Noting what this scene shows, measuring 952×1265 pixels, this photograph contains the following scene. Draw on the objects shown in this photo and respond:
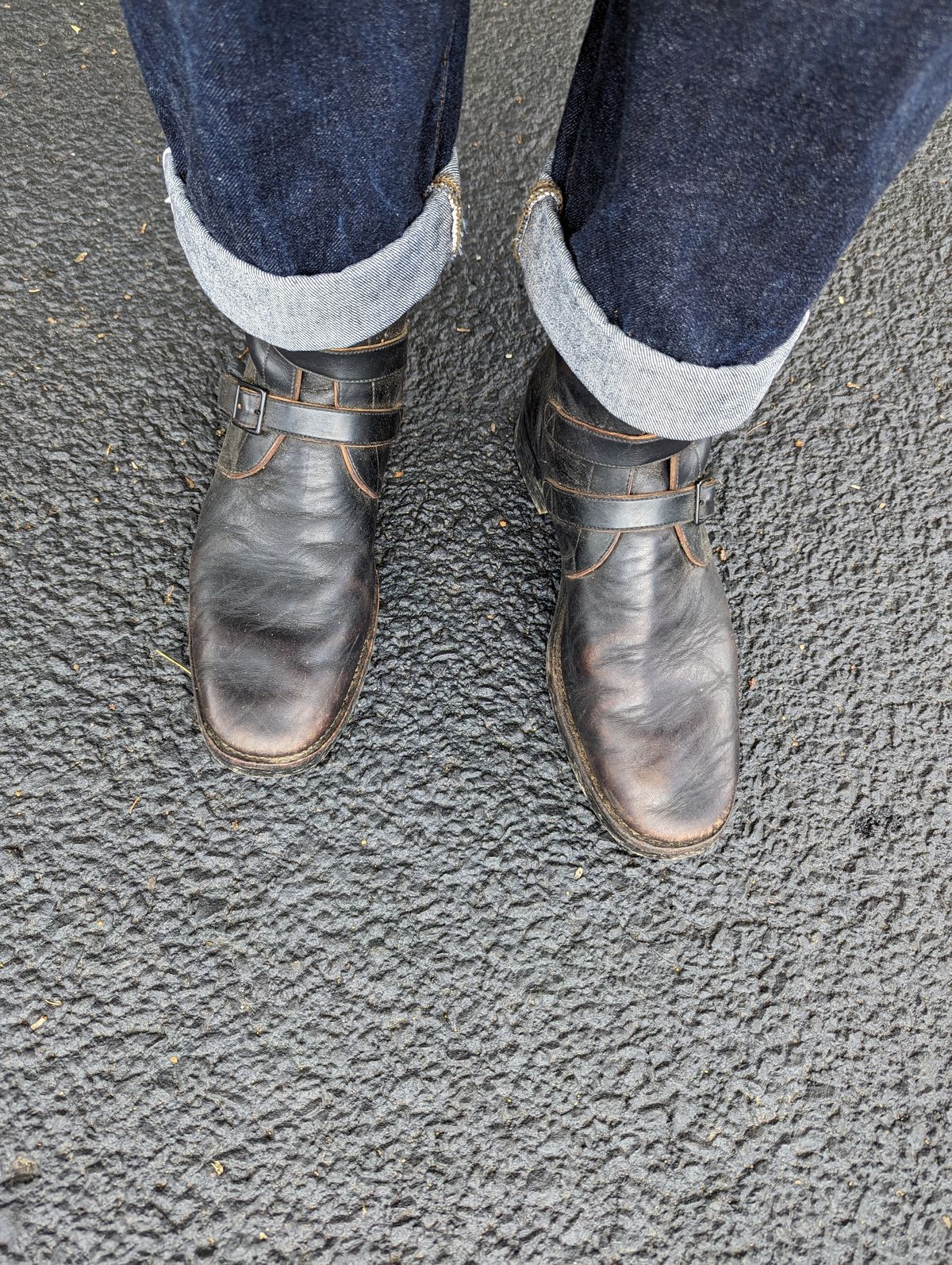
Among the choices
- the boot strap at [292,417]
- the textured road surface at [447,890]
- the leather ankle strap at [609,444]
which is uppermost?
the leather ankle strap at [609,444]

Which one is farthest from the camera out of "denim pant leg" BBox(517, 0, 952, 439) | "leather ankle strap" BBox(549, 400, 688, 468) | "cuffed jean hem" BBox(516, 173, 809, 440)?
"leather ankle strap" BBox(549, 400, 688, 468)

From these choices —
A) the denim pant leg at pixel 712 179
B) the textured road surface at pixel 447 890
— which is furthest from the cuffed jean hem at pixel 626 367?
the textured road surface at pixel 447 890

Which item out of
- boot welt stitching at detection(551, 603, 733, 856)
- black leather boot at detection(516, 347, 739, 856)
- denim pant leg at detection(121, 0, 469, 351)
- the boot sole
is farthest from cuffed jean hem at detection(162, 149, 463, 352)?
boot welt stitching at detection(551, 603, 733, 856)

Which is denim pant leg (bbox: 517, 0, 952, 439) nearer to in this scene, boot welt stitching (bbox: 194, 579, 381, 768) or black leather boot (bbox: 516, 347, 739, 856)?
black leather boot (bbox: 516, 347, 739, 856)

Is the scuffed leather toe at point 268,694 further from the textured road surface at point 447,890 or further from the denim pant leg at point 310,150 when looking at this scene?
the denim pant leg at point 310,150

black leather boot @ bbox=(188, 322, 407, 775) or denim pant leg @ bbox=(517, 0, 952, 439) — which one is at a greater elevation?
→ denim pant leg @ bbox=(517, 0, 952, 439)

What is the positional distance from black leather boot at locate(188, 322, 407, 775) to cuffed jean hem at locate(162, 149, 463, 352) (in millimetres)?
70

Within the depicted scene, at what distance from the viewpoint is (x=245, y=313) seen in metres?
0.77

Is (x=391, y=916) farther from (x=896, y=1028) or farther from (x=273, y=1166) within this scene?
(x=896, y=1028)

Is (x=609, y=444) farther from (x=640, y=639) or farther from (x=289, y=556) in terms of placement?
(x=289, y=556)

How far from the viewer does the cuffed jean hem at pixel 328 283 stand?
74 centimetres

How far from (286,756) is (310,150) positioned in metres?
0.55

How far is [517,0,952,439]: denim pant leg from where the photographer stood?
1.75 ft

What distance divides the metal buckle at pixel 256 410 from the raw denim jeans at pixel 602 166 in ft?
0.35
